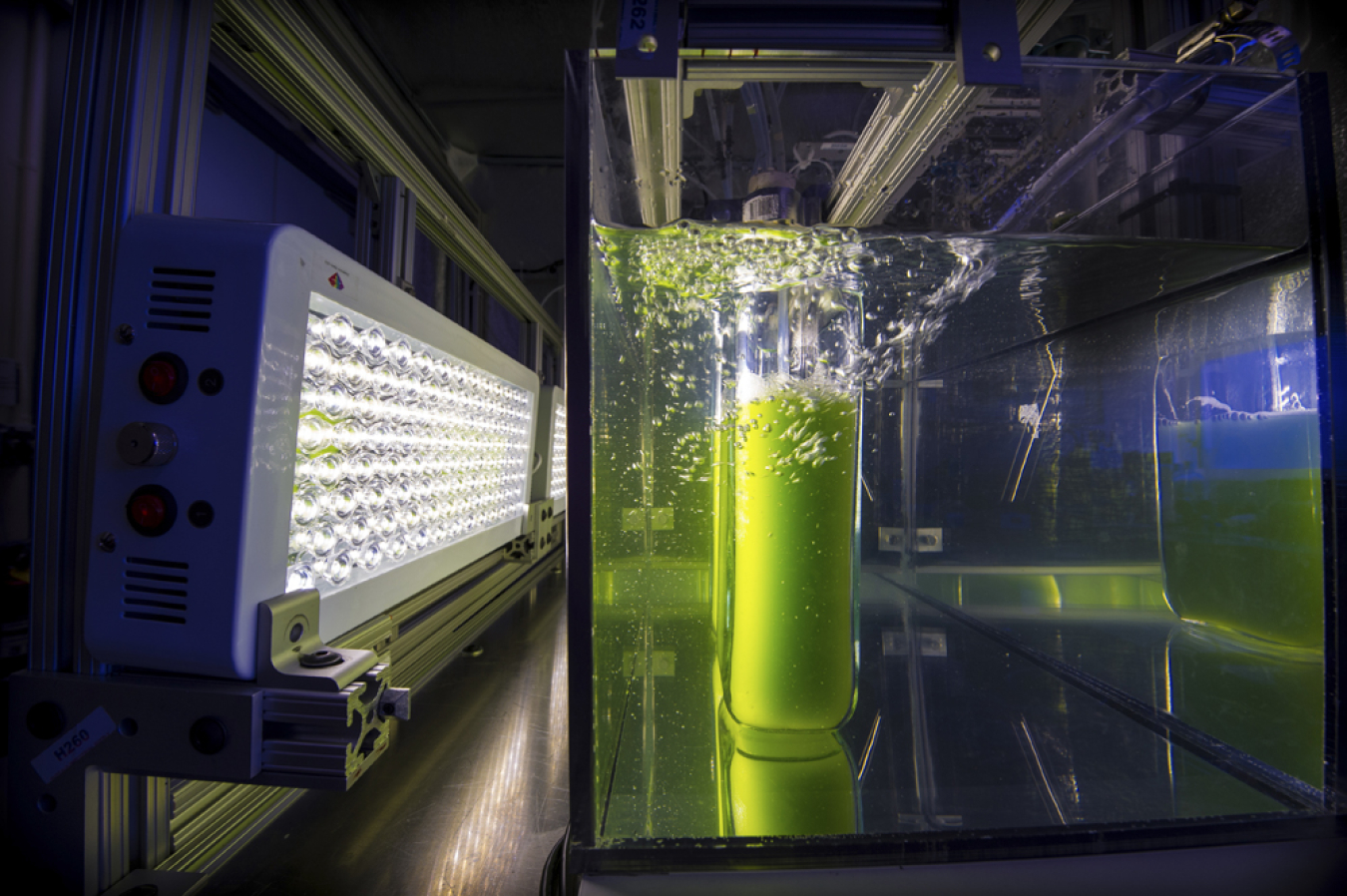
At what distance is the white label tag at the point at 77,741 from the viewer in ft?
1.36

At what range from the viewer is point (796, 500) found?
1.61 feet

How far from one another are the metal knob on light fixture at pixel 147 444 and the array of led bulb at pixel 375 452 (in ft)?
0.26

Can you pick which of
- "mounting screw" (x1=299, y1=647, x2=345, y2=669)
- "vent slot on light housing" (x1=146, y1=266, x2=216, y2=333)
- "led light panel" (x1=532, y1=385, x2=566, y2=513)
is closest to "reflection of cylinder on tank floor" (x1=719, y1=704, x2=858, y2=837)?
"mounting screw" (x1=299, y1=647, x2=345, y2=669)

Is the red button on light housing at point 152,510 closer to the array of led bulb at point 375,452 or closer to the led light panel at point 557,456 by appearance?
the array of led bulb at point 375,452

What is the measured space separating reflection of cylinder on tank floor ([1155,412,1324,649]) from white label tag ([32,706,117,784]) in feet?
3.31

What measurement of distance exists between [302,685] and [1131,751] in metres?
0.74

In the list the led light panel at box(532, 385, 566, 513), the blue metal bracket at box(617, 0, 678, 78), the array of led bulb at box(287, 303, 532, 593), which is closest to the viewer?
the blue metal bracket at box(617, 0, 678, 78)

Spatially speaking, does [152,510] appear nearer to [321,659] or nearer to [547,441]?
[321,659]

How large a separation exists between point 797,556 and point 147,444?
0.53 meters

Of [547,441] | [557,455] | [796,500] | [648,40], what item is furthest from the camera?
[557,455]

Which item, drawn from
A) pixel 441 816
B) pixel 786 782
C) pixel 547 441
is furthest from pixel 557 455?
pixel 786 782

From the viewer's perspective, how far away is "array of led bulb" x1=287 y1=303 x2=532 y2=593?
0.48 meters

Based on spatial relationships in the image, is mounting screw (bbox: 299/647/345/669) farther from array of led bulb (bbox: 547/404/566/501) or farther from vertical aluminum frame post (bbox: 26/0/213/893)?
array of led bulb (bbox: 547/404/566/501)

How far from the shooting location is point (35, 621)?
17.1 inches
